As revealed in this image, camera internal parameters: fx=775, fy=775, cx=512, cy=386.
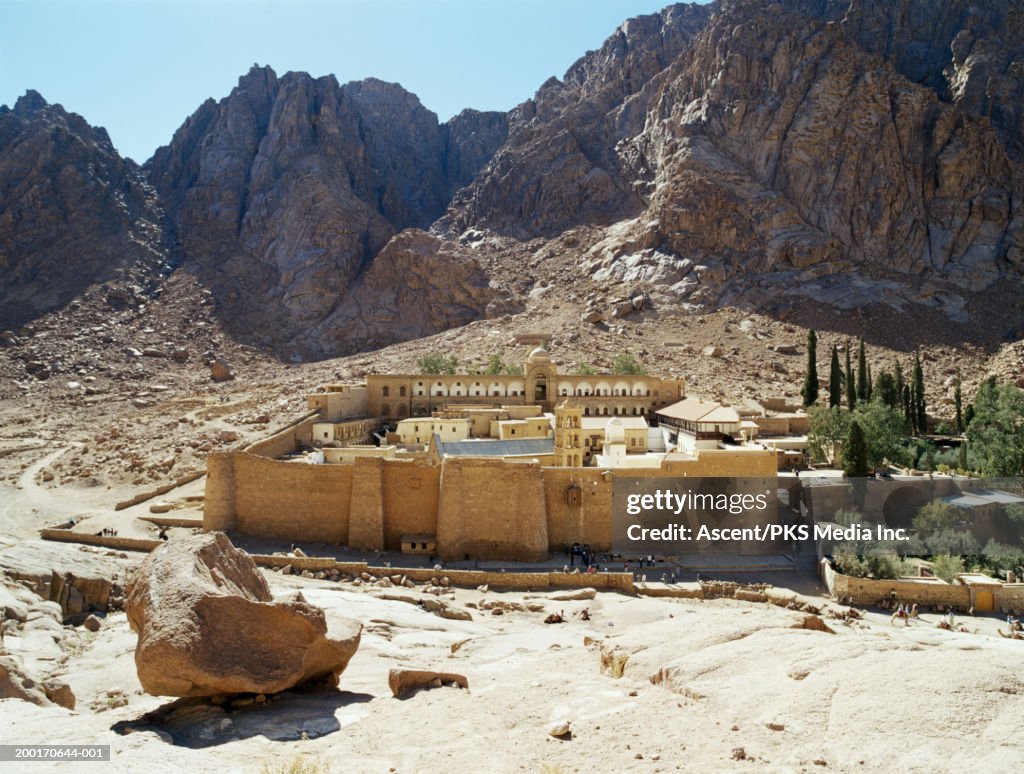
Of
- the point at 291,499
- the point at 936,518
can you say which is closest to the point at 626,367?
the point at 936,518

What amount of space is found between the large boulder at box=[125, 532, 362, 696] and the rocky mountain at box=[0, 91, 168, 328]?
255 ft

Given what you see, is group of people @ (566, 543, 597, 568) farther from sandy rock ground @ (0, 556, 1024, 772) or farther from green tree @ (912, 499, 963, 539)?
sandy rock ground @ (0, 556, 1024, 772)

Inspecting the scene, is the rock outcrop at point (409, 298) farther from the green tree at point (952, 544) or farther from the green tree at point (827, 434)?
the green tree at point (952, 544)

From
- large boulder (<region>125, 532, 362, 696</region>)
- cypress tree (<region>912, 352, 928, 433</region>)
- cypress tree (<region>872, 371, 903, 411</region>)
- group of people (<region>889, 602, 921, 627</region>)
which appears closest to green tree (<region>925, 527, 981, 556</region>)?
group of people (<region>889, 602, 921, 627</region>)

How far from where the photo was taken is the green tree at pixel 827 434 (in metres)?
34.7

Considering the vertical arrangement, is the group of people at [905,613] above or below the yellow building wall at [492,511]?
below

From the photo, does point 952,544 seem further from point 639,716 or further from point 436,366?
point 436,366

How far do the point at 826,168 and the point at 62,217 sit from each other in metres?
82.6

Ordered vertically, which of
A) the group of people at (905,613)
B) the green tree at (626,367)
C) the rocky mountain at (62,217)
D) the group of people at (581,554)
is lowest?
the group of people at (905,613)

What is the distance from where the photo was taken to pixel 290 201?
3745 inches

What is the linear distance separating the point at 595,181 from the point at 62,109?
66.9 meters

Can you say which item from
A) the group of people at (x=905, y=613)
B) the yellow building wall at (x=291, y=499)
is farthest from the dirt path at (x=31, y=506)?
the group of people at (x=905, y=613)

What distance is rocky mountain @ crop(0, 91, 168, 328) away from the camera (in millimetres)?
80312

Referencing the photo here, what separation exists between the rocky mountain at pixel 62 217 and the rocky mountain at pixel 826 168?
153 ft
